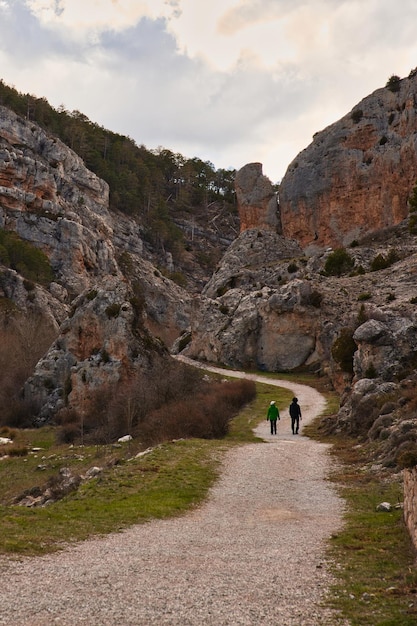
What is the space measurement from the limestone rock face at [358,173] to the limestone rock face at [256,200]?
6.28 m

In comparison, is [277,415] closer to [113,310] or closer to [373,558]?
[113,310]

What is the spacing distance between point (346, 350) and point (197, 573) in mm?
26739

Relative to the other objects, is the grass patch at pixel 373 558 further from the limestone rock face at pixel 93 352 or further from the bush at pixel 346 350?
the limestone rock face at pixel 93 352

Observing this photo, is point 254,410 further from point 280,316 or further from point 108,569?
point 108,569

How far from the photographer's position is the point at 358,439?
24.2 meters

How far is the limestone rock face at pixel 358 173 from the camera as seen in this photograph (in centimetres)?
6900

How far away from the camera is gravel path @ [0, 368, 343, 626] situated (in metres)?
7.50

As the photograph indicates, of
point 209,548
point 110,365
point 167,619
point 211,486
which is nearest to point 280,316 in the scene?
point 110,365

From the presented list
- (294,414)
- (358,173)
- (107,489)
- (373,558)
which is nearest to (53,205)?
(358,173)

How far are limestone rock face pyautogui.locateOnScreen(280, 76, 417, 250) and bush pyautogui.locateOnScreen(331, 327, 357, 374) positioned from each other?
1480 inches

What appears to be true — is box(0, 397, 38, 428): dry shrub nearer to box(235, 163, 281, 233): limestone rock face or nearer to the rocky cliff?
the rocky cliff

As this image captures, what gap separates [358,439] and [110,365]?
756 inches

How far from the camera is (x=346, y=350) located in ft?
114

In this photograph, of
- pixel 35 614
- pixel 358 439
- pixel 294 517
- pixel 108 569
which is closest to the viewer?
pixel 35 614
